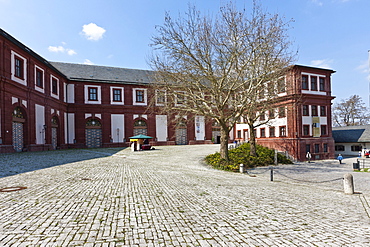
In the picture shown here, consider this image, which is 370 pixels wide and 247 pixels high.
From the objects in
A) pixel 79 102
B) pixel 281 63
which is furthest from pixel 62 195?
pixel 79 102

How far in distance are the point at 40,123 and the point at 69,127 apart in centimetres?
892

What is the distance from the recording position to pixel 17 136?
A: 75.2 ft

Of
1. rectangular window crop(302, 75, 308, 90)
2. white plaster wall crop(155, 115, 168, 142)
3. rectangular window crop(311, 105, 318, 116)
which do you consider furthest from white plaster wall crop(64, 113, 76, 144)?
rectangular window crop(311, 105, 318, 116)

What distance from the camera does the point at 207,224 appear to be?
4785 millimetres

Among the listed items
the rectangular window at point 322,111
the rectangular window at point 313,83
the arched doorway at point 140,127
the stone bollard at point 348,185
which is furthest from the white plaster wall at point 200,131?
the stone bollard at point 348,185

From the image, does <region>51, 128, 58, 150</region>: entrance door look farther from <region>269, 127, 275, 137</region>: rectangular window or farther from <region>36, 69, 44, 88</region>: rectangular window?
<region>269, 127, 275, 137</region>: rectangular window

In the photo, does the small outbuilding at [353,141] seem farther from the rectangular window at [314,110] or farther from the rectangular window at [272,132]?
the rectangular window at [272,132]

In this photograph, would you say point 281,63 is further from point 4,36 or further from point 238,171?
point 4,36

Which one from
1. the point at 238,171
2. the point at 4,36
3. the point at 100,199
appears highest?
the point at 4,36

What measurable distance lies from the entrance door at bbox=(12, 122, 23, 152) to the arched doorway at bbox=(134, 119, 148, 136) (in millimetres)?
18171

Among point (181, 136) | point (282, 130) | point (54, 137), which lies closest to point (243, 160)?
point (282, 130)

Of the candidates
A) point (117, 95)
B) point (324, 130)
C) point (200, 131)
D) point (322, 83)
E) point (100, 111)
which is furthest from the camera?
point (200, 131)

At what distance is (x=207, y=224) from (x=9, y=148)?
22642 millimetres

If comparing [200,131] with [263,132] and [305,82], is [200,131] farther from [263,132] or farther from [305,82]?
[305,82]
